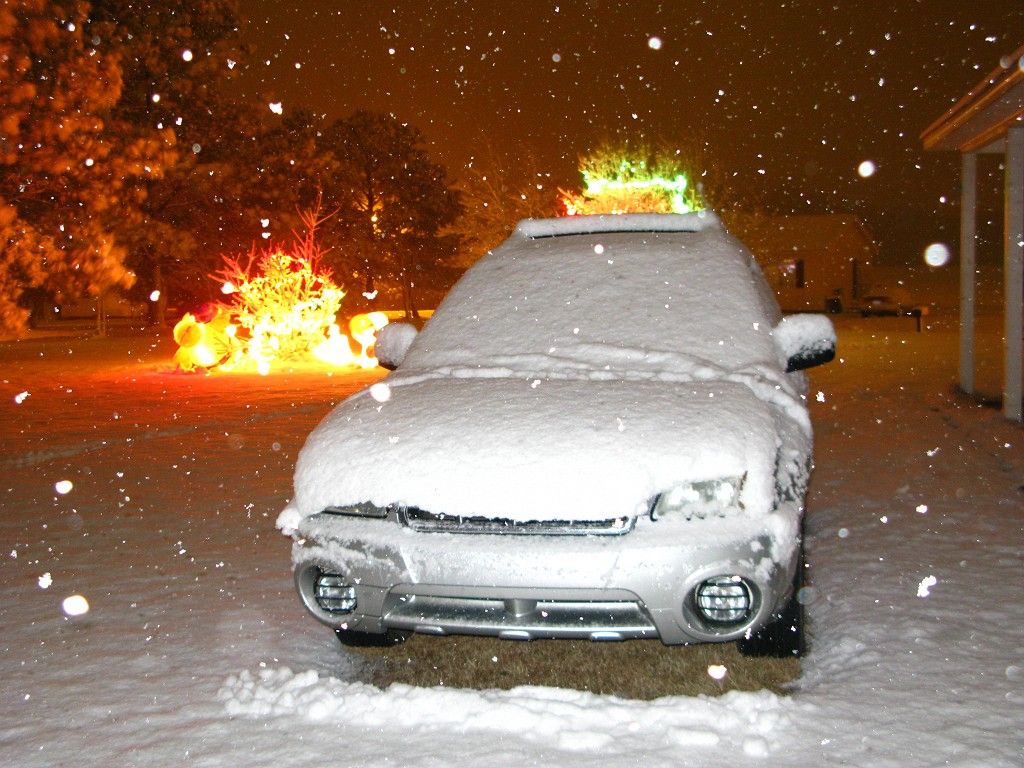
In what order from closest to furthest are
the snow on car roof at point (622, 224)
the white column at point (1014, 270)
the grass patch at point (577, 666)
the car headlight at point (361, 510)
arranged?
the car headlight at point (361, 510)
the grass patch at point (577, 666)
the snow on car roof at point (622, 224)
the white column at point (1014, 270)

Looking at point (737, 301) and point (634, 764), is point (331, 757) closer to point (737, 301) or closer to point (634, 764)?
point (634, 764)

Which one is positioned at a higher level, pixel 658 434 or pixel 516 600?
pixel 658 434

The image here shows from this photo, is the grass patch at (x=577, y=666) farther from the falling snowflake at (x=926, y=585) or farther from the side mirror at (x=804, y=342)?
the side mirror at (x=804, y=342)

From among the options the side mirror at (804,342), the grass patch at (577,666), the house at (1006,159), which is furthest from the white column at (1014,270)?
the grass patch at (577,666)

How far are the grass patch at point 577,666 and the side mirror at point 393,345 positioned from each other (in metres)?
1.36

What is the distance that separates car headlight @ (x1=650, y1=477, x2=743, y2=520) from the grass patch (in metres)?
0.76

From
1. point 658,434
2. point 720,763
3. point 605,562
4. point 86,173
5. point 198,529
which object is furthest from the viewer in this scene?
point 86,173

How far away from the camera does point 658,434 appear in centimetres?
354

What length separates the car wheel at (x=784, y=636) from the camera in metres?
3.67

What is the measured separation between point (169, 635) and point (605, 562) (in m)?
2.14

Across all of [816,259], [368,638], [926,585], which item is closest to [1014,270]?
[926,585]

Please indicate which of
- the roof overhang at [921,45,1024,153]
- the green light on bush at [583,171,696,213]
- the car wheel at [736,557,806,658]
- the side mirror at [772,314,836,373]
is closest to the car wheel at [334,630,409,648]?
the car wheel at [736,557,806,658]

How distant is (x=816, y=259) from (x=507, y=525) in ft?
199

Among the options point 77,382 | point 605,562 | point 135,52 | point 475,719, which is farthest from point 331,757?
point 135,52
